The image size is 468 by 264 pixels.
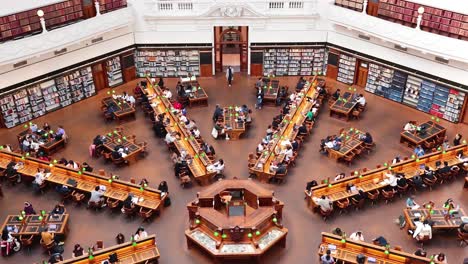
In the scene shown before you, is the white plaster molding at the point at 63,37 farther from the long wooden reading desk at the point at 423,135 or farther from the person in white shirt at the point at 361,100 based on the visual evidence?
the long wooden reading desk at the point at 423,135

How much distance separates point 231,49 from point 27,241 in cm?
1837

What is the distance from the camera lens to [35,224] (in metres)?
18.8

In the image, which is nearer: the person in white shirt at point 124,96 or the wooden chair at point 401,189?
the wooden chair at point 401,189

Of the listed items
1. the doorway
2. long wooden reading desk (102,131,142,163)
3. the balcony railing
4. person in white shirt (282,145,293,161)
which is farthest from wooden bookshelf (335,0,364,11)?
long wooden reading desk (102,131,142,163)

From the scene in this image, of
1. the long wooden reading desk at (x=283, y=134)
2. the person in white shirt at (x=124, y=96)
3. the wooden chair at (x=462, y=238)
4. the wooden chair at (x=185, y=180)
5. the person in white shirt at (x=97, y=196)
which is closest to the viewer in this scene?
the wooden chair at (x=462, y=238)

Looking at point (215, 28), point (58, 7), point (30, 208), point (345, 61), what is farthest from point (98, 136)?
→ point (345, 61)

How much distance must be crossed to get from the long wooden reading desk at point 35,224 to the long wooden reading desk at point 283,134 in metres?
7.91

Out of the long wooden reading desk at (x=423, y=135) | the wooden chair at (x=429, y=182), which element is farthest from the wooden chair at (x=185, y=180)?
the long wooden reading desk at (x=423, y=135)

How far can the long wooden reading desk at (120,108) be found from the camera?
2562cm

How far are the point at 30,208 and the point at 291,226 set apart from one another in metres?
10.0

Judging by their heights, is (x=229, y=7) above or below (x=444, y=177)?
above

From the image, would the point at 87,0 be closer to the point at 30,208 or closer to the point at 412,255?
the point at 30,208

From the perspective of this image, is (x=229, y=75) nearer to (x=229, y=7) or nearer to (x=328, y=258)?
(x=229, y=7)

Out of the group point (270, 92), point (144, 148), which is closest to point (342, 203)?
point (270, 92)
